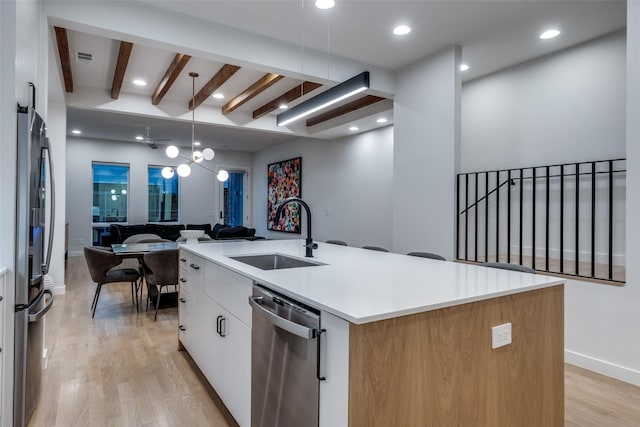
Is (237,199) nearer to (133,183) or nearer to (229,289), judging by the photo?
(133,183)

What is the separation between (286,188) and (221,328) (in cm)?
683

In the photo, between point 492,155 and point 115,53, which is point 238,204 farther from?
point 492,155

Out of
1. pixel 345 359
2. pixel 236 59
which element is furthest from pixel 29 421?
pixel 236 59

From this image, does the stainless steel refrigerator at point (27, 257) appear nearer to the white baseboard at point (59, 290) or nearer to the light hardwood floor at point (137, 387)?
the light hardwood floor at point (137, 387)

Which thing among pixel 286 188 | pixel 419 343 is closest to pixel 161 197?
pixel 286 188

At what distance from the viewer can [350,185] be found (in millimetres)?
7039

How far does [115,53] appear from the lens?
4.09 m

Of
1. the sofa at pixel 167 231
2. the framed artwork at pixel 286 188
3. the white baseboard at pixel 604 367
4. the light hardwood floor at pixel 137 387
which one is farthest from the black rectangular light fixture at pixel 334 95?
the framed artwork at pixel 286 188

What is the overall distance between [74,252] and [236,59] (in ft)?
24.2

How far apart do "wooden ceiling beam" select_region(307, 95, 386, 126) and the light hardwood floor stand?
3942mm

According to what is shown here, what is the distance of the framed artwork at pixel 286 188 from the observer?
331 inches

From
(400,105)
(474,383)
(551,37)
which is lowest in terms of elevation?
(474,383)

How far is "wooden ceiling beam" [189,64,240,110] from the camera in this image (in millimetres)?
4304

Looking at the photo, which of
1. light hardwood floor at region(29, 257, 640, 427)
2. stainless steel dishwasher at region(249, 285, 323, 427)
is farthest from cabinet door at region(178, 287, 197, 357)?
stainless steel dishwasher at region(249, 285, 323, 427)
